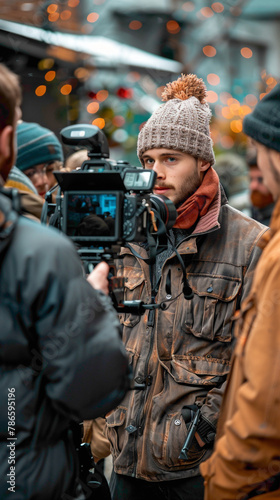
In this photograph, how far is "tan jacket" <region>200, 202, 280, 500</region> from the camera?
1653mm

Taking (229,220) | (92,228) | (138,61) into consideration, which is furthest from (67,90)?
(92,228)

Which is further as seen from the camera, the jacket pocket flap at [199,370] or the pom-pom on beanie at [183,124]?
the pom-pom on beanie at [183,124]

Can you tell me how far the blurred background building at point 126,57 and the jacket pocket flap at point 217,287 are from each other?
4.55 meters

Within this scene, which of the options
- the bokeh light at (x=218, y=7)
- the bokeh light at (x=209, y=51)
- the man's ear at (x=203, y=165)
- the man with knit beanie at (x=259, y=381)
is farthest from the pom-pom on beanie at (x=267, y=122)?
the bokeh light at (x=209, y=51)

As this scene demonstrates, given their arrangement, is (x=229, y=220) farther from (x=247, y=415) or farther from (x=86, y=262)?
(x=247, y=415)

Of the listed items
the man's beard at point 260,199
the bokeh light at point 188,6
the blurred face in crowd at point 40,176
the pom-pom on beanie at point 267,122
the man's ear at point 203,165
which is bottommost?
the man's beard at point 260,199

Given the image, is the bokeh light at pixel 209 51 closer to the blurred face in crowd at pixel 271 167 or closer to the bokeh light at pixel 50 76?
the bokeh light at pixel 50 76

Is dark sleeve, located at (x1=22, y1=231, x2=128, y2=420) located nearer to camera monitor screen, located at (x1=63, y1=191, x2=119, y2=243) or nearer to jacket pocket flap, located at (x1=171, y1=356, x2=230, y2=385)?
camera monitor screen, located at (x1=63, y1=191, x2=119, y2=243)

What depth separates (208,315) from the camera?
2643 millimetres

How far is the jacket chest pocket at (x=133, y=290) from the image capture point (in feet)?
9.18

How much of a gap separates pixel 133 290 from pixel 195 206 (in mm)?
481

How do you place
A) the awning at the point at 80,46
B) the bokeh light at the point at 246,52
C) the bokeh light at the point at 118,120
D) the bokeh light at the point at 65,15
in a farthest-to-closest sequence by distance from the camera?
1. the bokeh light at the point at 246,52
2. the bokeh light at the point at 118,120
3. the bokeh light at the point at 65,15
4. the awning at the point at 80,46

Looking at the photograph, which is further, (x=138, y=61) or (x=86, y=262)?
(x=138, y=61)

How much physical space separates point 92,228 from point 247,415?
866 millimetres
